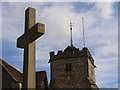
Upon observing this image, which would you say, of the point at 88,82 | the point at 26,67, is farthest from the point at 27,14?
the point at 88,82

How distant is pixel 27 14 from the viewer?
558 centimetres

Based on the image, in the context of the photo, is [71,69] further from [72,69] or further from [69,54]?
[69,54]

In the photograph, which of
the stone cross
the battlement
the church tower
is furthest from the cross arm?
the battlement

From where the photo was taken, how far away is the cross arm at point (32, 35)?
16.7ft

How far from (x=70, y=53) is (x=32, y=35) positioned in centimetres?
3391

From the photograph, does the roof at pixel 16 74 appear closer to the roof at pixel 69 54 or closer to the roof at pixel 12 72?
the roof at pixel 12 72

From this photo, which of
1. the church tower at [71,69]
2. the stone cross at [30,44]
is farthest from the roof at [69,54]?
the stone cross at [30,44]

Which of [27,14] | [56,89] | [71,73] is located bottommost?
[56,89]

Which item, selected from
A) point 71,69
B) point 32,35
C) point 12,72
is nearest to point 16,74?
point 12,72

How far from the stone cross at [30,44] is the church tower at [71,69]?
103ft

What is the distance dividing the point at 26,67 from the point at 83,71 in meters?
32.9

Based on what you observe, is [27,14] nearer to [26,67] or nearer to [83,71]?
[26,67]

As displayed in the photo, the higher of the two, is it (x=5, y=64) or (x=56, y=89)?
(x=5, y=64)

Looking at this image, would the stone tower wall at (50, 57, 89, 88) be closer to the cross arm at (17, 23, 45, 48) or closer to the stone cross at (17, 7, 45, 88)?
the cross arm at (17, 23, 45, 48)
